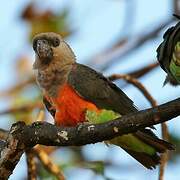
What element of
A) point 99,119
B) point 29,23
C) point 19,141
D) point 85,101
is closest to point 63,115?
point 85,101

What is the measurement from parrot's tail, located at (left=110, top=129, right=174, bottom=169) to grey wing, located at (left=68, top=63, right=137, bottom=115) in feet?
0.72

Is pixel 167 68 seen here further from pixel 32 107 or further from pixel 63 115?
pixel 32 107

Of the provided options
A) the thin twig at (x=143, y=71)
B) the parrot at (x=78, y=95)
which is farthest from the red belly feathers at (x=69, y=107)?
the thin twig at (x=143, y=71)

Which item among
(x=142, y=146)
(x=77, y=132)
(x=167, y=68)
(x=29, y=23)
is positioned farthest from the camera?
(x=29, y=23)

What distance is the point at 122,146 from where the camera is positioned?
399cm

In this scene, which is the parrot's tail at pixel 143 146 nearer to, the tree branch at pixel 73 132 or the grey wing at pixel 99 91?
the grey wing at pixel 99 91

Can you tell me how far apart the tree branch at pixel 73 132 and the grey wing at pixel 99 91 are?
1.12 meters

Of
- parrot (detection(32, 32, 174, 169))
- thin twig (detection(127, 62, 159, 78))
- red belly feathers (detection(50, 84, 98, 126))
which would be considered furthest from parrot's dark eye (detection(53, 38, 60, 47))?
thin twig (detection(127, 62, 159, 78))

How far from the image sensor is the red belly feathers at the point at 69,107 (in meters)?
3.95

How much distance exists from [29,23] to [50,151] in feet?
4.84

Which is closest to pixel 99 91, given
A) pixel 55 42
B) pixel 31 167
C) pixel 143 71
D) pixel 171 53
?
pixel 55 42

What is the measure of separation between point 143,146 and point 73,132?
110 centimetres

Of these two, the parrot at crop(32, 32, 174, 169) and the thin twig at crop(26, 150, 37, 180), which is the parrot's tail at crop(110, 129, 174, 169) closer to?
the parrot at crop(32, 32, 174, 169)

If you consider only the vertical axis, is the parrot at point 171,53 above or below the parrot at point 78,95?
below
